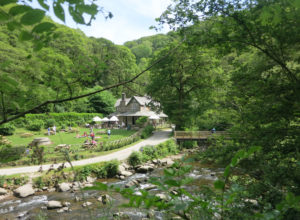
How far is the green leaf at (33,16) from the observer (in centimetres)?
80

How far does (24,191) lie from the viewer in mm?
10133

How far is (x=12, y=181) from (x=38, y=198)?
2.44 metres

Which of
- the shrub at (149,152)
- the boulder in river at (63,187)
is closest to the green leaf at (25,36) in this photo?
the boulder in river at (63,187)

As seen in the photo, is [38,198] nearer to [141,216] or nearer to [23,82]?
[141,216]

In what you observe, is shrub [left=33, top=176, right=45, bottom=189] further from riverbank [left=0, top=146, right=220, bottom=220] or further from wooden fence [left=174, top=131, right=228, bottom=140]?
wooden fence [left=174, top=131, right=228, bottom=140]

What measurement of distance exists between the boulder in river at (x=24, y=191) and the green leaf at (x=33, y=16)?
1204 centimetres

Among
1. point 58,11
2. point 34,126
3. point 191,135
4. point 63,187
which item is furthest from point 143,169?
point 34,126

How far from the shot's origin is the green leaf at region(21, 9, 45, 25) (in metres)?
0.80

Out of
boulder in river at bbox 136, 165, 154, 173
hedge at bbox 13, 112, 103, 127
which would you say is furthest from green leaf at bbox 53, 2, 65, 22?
hedge at bbox 13, 112, 103, 127

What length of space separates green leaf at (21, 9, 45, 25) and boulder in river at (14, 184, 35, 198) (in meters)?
12.0

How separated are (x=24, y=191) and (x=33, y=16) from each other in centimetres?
1224

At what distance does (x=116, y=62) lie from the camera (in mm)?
2268

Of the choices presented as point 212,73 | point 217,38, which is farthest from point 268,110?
point 212,73

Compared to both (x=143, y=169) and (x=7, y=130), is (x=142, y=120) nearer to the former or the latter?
(x=7, y=130)
